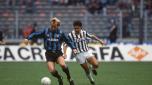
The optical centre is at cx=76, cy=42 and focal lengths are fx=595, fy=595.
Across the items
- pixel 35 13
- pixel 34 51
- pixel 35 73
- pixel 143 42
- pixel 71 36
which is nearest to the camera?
pixel 71 36

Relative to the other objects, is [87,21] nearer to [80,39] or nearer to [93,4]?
[93,4]

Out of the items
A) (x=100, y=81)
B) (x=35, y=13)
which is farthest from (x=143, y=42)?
(x=100, y=81)

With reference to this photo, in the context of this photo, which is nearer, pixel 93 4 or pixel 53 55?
pixel 53 55

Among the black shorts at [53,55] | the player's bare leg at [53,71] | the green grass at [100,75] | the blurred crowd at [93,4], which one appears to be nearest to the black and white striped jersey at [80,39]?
the green grass at [100,75]

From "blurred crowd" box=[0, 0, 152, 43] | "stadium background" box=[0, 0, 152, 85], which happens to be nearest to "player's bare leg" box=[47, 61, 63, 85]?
"stadium background" box=[0, 0, 152, 85]

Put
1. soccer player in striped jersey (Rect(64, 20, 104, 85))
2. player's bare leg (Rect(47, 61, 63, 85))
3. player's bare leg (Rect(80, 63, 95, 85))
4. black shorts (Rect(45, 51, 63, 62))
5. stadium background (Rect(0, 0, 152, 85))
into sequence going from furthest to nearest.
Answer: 1. stadium background (Rect(0, 0, 152, 85))
2. soccer player in striped jersey (Rect(64, 20, 104, 85))
3. player's bare leg (Rect(80, 63, 95, 85))
4. black shorts (Rect(45, 51, 63, 62))
5. player's bare leg (Rect(47, 61, 63, 85))

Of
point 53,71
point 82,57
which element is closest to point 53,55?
point 53,71

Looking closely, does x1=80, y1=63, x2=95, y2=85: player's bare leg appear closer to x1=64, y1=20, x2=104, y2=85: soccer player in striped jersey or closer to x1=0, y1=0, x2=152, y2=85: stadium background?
x1=64, y1=20, x2=104, y2=85: soccer player in striped jersey

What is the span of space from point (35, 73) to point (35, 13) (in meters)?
15.2

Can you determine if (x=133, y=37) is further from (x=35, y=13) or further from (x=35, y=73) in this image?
(x=35, y=73)

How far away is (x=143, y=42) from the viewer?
37.0m

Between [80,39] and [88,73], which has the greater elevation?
[80,39]

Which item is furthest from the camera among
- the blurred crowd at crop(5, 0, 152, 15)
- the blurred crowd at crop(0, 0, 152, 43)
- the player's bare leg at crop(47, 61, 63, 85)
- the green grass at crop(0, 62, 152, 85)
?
the blurred crowd at crop(5, 0, 152, 15)

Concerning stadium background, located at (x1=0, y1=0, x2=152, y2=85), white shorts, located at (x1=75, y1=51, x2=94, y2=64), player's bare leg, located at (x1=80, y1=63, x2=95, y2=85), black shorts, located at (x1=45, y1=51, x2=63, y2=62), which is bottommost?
stadium background, located at (x1=0, y1=0, x2=152, y2=85)
